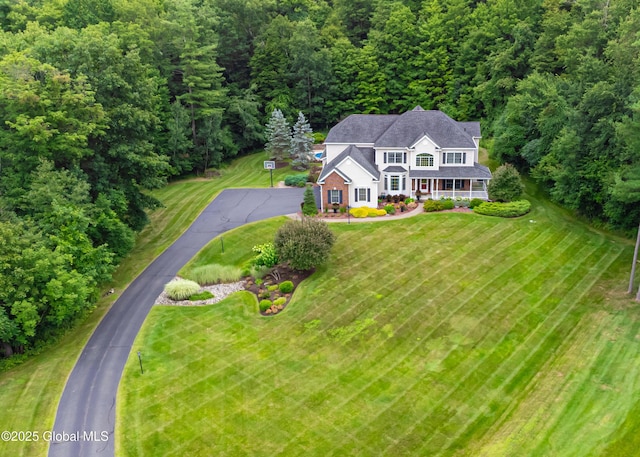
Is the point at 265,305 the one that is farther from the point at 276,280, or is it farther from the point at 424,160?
the point at 424,160

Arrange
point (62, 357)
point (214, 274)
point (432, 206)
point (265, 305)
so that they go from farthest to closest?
point (432, 206) → point (214, 274) → point (265, 305) → point (62, 357)

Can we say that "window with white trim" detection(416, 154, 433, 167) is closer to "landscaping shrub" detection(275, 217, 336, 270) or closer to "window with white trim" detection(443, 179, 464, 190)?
"window with white trim" detection(443, 179, 464, 190)

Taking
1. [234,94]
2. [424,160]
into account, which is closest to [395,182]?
[424,160]

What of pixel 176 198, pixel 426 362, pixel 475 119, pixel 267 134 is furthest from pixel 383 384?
pixel 475 119

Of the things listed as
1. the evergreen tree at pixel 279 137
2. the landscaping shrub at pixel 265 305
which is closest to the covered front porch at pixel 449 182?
the evergreen tree at pixel 279 137

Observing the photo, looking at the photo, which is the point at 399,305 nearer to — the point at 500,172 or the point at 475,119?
the point at 500,172
